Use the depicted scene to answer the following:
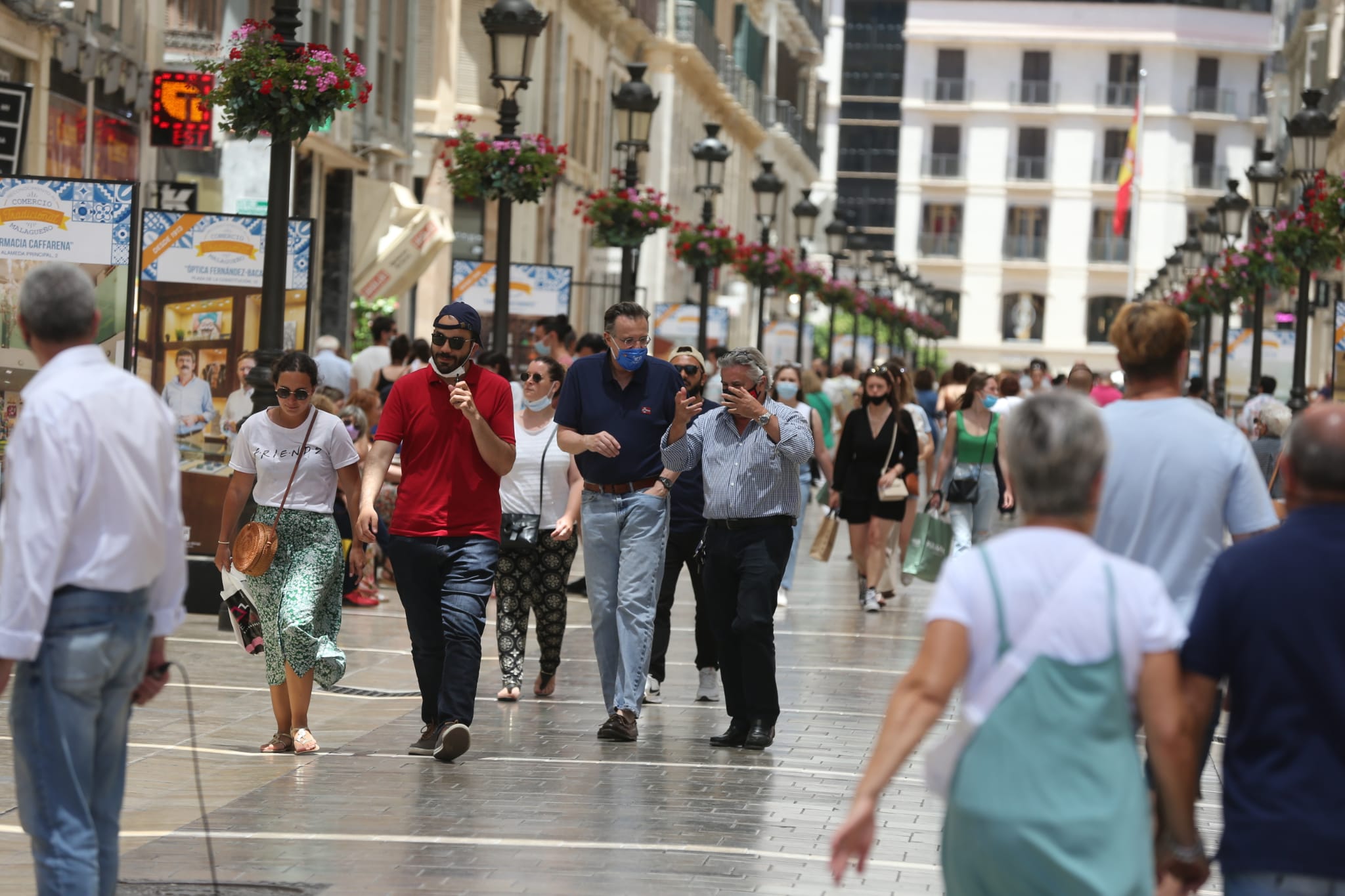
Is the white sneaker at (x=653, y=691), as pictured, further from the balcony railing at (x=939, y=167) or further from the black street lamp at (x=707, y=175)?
the balcony railing at (x=939, y=167)

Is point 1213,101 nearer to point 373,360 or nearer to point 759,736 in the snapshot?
point 373,360

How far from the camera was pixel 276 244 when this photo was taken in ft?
47.1

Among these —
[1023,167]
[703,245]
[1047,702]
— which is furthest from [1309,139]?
[1023,167]

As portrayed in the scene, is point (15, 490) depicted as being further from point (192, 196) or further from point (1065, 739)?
point (192, 196)

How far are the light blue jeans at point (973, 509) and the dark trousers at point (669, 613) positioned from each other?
596cm

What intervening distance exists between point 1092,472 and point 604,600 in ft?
20.3

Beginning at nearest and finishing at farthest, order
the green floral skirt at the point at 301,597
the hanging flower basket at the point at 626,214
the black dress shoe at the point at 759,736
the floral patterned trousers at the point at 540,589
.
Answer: the green floral skirt at the point at 301,597
the black dress shoe at the point at 759,736
the floral patterned trousers at the point at 540,589
the hanging flower basket at the point at 626,214

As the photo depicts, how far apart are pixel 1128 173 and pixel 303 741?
79.7 metres

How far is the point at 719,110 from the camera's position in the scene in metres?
59.8

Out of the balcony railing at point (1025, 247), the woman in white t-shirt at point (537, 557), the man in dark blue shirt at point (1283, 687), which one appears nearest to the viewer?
the man in dark blue shirt at point (1283, 687)

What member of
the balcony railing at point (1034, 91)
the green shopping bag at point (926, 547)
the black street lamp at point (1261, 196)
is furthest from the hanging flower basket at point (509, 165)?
the balcony railing at point (1034, 91)

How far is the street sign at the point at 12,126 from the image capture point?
1514cm

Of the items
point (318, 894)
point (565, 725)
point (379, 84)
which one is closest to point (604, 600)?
point (565, 725)

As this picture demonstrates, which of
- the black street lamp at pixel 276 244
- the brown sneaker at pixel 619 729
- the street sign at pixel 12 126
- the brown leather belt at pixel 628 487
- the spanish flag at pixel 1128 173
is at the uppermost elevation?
the spanish flag at pixel 1128 173
